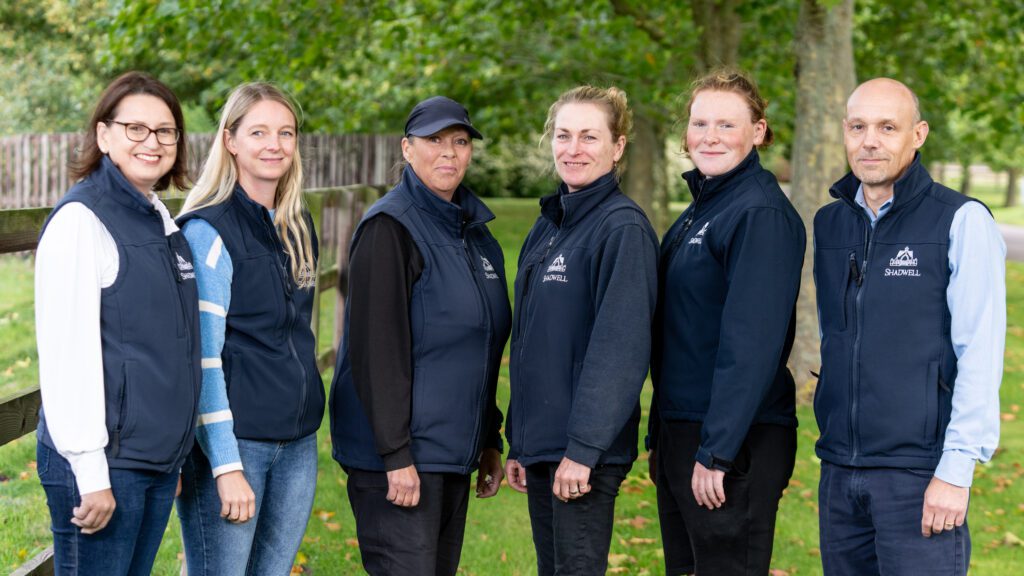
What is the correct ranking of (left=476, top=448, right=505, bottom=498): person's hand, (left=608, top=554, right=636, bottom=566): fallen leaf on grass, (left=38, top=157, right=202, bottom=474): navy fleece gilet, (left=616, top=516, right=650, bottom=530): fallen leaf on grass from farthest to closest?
(left=616, top=516, right=650, bottom=530): fallen leaf on grass, (left=608, top=554, right=636, bottom=566): fallen leaf on grass, (left=476, top=448, right=505, bottom=498): person's hand, (left=38, top=157, right=202, bottom=474): navy fleece gilet

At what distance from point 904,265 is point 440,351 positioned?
1548mm

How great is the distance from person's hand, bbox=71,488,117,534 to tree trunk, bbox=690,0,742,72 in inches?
392

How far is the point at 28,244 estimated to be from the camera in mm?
3906

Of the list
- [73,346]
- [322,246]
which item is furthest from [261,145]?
[322,246]

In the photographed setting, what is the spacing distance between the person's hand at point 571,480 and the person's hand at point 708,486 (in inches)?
14.3

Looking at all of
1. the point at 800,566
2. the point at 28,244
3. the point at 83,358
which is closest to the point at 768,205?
the point at 83,358

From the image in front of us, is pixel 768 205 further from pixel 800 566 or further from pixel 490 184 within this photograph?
pixel 490 184

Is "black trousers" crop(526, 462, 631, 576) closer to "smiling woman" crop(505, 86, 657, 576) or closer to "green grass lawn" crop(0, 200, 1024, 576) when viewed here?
"smiling woman" crop(505, 86, 657, 576)

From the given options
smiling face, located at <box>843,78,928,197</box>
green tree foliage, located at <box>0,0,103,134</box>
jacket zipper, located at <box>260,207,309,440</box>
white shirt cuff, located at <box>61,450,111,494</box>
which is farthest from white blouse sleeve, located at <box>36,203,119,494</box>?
green tree foliage, located at <box>0,0,103,134</box>

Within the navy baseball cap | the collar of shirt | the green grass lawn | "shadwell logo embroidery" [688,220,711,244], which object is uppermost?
the navy baseball cap

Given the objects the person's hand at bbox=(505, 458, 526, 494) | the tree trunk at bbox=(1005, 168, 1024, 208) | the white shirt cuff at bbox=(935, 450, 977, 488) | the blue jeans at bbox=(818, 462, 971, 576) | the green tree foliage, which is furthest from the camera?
the tree trunk at bbox=(1005, 168, 1024, 208)

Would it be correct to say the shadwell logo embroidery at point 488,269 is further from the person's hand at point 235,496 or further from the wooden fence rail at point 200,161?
the wooden fence rail at point 200,161

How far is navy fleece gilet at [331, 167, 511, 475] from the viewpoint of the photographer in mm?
3650

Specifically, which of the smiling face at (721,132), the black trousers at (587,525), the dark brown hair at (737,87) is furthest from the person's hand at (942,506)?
the dark brown hair at (737,87)
